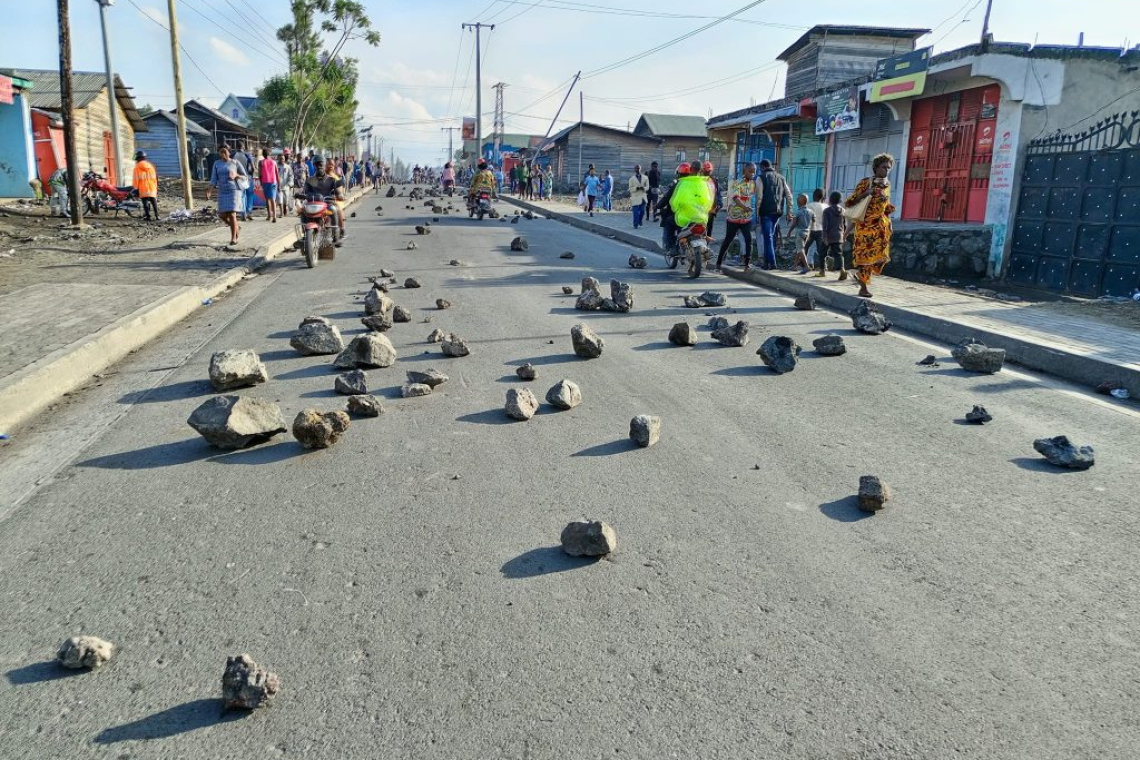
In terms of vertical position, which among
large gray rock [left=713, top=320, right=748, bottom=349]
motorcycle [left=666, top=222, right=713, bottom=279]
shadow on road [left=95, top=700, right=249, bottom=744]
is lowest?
shadow on road [left=95, top=700, right=249, bottom=744]

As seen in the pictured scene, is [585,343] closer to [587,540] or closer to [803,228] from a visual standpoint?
[587,540]

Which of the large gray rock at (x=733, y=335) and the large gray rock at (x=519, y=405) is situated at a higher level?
the large gray rock at (x=733, y=335)

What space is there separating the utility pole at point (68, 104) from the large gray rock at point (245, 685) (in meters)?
18.3

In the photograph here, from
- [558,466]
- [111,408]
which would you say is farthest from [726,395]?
[111,408]

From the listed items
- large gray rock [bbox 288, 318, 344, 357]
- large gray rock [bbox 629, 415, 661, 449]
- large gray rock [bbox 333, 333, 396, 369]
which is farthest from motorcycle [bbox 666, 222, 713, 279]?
large gray rock [bbox 629, 415, 661, 449]

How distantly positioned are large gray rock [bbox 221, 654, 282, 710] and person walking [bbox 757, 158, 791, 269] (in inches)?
470

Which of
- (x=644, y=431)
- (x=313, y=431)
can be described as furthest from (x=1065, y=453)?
(x=313, y=431)

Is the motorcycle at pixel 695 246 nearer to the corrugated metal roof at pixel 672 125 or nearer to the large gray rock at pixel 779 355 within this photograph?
the large gray rock at pixel 779 355

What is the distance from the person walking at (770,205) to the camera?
13062 mm

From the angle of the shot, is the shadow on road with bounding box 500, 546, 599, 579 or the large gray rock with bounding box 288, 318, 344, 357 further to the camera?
the large gray rock with bounding box 288, 318, 344, 357

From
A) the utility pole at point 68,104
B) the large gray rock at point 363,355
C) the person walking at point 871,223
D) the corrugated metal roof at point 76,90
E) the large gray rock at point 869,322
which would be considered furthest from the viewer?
the corrugated metal roof at point 76,90

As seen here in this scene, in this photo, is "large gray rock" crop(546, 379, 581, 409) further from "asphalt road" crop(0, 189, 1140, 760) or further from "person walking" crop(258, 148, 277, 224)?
"person walking" crop(258, 148, 277, 224)

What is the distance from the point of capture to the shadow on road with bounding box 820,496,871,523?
3816mm

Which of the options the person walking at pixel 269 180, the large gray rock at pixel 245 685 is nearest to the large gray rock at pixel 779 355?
the large gray rock at pixel 245 685
